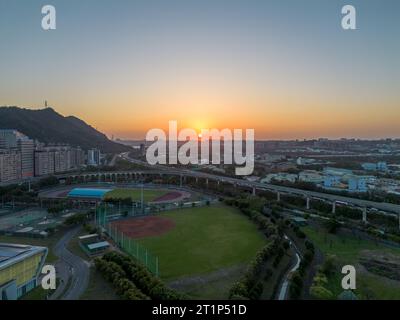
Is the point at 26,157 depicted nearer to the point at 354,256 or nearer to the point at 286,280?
the point at 286,280

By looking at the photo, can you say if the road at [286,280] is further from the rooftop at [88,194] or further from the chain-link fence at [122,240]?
the rooftop at [88,194]

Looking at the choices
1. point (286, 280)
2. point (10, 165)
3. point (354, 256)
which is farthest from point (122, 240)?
point (10, 165)

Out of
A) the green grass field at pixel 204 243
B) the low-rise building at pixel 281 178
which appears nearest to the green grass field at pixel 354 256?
the green grass field at pixel 204 243

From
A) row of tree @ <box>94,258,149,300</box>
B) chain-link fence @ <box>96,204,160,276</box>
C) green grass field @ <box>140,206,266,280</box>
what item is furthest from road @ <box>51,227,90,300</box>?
green grass field @ <box>140,206,266,280</box>
